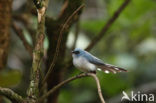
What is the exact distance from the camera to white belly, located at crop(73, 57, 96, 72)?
1.85m

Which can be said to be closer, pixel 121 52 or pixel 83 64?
pixel 83 64

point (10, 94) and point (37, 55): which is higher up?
point (37, 55)

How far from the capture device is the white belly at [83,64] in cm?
185

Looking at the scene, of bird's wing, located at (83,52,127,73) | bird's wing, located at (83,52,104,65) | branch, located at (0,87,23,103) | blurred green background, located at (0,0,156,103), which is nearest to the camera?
branch, located at (0,87,23,103)

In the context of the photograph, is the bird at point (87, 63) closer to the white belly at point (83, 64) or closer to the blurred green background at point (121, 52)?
the white belly at point (83, 64)

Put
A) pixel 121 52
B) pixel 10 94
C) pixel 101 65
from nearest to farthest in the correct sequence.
Answer: pixel 10 94
pixel 101 65
pixel 121 52

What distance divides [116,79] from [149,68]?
1.57 feet

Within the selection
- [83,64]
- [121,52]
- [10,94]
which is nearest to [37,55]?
[10,94]

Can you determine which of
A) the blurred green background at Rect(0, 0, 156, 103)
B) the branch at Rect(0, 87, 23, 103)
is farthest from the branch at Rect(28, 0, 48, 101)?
the blurred green background at Rect(0, 0, 156, 103)

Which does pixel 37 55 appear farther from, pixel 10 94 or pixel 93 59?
pixel 93 59

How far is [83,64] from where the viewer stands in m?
1.87

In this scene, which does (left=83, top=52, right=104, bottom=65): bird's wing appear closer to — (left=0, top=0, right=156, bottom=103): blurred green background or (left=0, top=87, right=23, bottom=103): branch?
(left=0, top=87, right=23, bottom=103): branch

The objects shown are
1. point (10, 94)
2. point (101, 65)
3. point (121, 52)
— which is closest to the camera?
point (10, 94)

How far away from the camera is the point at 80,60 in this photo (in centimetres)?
186
